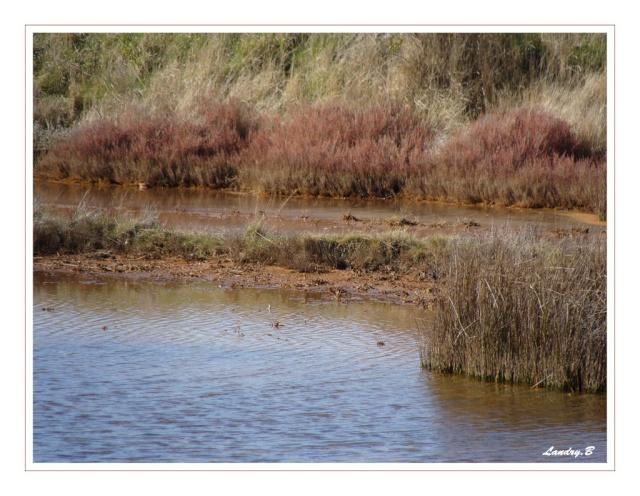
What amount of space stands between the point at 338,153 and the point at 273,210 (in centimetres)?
258

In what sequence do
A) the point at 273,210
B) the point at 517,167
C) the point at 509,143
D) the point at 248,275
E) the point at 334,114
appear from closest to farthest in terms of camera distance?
the point at 248,275 < the point at 273,210 < the point at 517,167 < the point at 509,143 < the point at 334,114

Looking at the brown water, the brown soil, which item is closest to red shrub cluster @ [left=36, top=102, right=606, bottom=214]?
the brown water

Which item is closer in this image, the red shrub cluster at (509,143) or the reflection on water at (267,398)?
the reflection on water at (267,398)

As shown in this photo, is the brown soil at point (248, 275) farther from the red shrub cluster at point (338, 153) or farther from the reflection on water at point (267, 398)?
the red shrub cluster at point (338, 153)

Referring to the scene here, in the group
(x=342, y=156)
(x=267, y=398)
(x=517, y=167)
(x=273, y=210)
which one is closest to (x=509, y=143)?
(x=517, y=167)

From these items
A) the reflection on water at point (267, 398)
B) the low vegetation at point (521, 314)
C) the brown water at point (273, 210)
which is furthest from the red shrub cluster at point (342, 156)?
the low vegetation at point (521, 314)

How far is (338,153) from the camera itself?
17547mm

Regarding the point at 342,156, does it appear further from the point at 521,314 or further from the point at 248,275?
the point at 521,314

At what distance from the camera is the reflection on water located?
6723 mm

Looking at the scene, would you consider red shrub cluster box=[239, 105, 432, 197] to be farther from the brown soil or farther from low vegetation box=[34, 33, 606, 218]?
the brown soil

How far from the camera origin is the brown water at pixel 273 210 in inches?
547

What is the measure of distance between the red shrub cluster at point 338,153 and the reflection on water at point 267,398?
7.55 m

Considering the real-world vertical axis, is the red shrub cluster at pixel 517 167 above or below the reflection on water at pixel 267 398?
above
